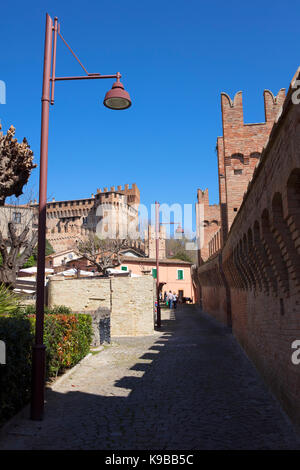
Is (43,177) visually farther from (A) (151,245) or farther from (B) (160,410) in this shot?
(A) (151,245)

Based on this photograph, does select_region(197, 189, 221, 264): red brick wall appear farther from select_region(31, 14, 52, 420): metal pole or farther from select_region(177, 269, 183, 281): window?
select_region(31, 14, 52, 420): metal pole

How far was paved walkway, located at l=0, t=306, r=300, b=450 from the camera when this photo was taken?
5121mm

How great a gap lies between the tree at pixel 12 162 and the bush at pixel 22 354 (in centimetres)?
670

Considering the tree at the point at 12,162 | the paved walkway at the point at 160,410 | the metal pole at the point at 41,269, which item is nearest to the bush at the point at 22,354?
the metal pole at the point at 41,269

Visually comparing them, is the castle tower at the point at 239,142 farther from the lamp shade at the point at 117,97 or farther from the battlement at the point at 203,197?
the battlement at the point at 203,197

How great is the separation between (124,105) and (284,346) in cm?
551

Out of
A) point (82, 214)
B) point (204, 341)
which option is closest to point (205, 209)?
point (204, 341)

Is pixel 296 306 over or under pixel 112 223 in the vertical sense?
under

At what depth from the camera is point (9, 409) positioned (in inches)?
232

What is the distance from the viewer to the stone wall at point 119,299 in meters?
18.2

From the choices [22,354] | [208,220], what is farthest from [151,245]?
[22,354]

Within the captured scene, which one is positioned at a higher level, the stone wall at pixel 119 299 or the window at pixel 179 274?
the window at pixel 179 274

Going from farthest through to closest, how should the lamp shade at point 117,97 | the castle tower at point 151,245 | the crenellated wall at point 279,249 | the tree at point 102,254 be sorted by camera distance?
the castle tower at point 151,245, the tree at point 102,254, the lamp shade at point 117,97, the crenellated wall at point 279,249
